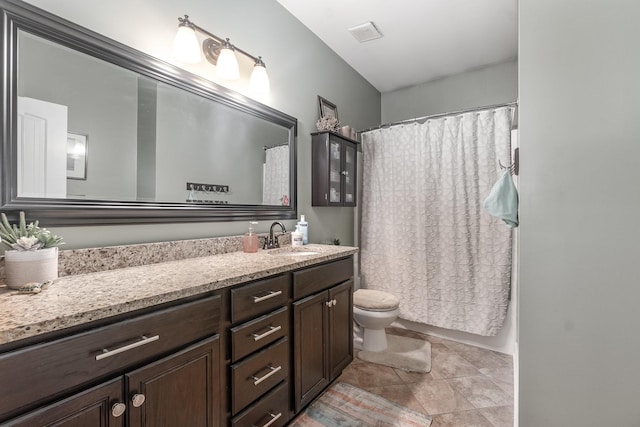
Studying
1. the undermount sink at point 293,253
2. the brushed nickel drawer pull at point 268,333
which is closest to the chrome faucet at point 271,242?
the undermount sink at point 293,253

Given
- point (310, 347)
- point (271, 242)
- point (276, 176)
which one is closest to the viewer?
point (310, 347)

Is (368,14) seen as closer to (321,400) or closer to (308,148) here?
(308,148)

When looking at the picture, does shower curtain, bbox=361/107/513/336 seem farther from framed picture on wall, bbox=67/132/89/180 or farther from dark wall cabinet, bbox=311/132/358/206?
framed picture on wall, bbox=67/132/89/180

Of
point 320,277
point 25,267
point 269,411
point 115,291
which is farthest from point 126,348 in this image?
point 320,277

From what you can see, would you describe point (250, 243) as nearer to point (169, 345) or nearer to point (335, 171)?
point (169, 345)

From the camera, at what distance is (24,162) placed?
3.55 feet

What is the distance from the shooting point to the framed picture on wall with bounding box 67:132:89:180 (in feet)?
3.90

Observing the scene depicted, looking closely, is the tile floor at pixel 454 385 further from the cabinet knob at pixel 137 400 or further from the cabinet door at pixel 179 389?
the cabinet knob at pixel 137 400

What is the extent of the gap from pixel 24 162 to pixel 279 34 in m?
1.82

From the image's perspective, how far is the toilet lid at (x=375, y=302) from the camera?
2.31 meters

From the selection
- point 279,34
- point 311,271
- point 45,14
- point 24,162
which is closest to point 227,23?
point 279,34

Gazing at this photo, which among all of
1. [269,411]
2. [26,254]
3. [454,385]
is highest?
[26,254]

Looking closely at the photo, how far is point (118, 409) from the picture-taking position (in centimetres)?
83

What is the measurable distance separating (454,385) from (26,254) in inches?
93.3
